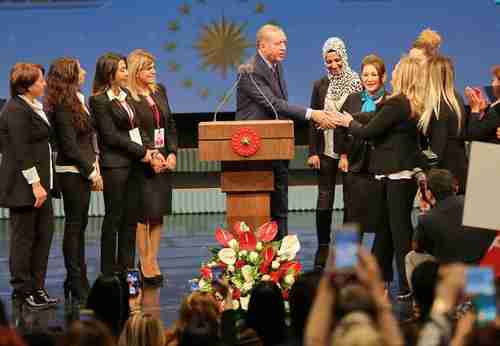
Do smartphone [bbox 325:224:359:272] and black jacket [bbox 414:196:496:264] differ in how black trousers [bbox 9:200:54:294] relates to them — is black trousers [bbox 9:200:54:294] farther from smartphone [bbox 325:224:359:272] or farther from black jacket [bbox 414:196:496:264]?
smartphone [bbox 325:224:359:272]

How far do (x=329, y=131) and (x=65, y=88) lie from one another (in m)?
1.87

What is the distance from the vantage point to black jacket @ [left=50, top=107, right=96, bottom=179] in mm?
Result: 6320

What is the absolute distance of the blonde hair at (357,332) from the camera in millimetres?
2734

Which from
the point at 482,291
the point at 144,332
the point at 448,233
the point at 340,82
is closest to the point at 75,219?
the point at 340,82

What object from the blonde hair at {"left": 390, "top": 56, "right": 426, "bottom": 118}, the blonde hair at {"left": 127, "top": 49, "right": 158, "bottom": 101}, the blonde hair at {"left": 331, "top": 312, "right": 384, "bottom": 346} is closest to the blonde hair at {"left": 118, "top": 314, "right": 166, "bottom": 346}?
the blonde hair at {"left": 331, "top": 312, "right": 384, "bottom": 346}

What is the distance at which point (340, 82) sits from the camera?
24.2 feet

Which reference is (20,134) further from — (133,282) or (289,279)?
(289,279)

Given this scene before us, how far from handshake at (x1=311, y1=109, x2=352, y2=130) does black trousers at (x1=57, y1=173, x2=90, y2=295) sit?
1383mm

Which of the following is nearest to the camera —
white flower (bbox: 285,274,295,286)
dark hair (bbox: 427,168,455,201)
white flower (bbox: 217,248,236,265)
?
dark hair (bbox: 427,168,455,201)

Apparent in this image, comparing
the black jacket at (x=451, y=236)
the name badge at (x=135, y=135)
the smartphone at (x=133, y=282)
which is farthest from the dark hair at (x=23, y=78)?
the black jacket at (x=451, y=236)

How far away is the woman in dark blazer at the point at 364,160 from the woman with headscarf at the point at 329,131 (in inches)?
9.2

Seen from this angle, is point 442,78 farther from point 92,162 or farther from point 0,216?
point 0,216

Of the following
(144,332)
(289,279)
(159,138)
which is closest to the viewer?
(144,332)

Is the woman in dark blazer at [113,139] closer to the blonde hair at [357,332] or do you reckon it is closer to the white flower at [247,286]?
the white flower at [247,286]
